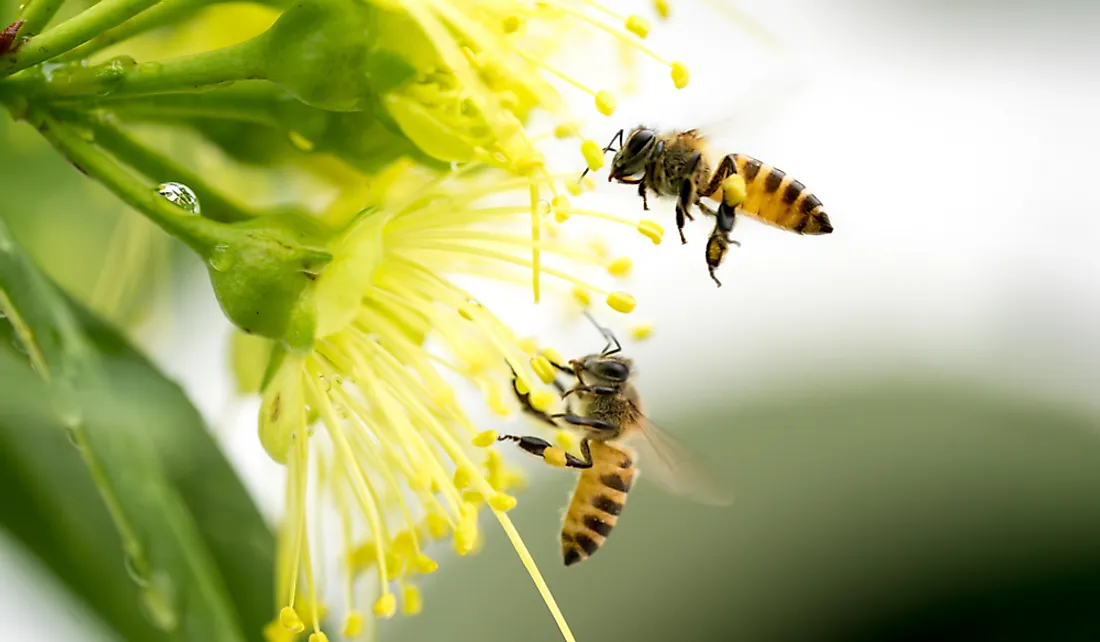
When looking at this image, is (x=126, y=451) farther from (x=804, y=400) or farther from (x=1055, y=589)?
(x=1055, y=589)

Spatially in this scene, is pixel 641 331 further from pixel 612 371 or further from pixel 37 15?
pixel 37 15

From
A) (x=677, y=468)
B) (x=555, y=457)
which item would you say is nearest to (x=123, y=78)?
(x=555, y=457)

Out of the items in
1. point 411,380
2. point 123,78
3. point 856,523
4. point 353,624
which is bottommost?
point 856,523

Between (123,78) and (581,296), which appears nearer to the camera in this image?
(123,78)

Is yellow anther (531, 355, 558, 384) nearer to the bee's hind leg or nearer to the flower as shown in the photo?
the flower

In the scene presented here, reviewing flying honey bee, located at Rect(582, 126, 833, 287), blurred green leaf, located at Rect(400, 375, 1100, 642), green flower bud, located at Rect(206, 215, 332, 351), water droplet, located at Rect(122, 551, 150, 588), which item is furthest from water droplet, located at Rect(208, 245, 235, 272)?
blurred green leaf, located at Rect(400, 375, 1100, 642)

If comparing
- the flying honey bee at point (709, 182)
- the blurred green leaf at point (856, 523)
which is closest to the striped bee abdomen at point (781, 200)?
the flying honey bee at point (709, 182)

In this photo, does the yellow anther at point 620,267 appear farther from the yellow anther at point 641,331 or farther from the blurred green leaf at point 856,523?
the blurred green leaf at point 856,523
